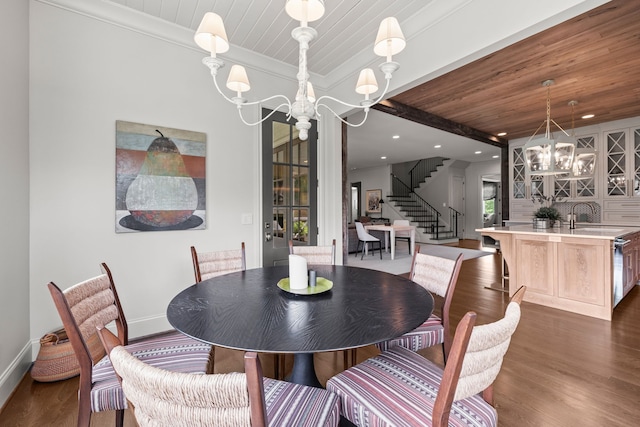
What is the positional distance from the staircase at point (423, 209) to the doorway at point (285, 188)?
733 cm

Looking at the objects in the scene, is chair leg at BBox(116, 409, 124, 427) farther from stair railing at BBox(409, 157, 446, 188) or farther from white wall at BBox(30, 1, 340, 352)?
stair railing at BBox(409, 157, 446, 188)

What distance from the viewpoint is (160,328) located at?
2.73 m

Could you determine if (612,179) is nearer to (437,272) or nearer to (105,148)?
(437,272)

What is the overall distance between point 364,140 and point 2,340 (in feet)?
20.9

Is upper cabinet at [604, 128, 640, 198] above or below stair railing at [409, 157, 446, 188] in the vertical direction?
below

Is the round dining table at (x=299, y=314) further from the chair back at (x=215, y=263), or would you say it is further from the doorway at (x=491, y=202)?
the doorway at (x=491, y=202)

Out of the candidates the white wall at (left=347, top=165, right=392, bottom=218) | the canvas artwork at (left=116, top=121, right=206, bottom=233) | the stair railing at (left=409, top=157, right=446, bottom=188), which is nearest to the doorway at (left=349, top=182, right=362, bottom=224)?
the white wall at (left=347, top=165, right=392, bottom=218)

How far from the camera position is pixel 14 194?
6.41 ft

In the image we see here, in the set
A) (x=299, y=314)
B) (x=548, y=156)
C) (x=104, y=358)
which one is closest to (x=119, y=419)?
(x=104, y=358)

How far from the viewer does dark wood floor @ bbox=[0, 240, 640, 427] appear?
64.4 inches

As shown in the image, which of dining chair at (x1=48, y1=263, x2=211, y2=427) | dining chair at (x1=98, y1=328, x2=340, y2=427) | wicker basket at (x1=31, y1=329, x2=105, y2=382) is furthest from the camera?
wicker basket at (x1=31, y1=329, x2=105, y2=382)

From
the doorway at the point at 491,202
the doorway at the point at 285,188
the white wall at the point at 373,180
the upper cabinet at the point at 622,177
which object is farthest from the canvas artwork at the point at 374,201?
the doorway at the point at 285,188

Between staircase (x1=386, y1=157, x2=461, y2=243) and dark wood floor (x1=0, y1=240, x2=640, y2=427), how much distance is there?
23.1 ft

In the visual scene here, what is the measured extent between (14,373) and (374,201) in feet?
34.3
